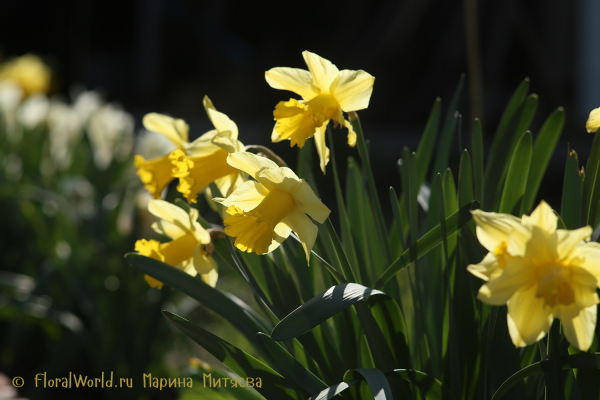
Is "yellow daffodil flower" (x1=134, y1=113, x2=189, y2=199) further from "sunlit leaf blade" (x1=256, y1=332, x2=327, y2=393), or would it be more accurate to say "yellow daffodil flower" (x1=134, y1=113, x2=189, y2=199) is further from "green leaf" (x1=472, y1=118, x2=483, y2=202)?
"green leaf" (x1=472, y1=118, x2=483, y2=202)

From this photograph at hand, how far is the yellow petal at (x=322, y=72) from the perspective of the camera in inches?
28.8

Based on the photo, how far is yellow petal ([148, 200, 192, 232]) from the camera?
0.81m

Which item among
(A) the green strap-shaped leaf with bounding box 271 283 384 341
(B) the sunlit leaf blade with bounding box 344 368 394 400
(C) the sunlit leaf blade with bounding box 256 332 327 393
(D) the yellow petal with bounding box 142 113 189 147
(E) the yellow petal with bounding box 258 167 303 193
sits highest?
(D) the yellow petal with bounding box 142 113 189 147

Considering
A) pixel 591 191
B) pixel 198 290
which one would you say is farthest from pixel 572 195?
pixel 198 290

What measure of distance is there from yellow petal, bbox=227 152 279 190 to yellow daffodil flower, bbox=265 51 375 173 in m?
0.11

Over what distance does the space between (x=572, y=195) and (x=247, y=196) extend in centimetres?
47

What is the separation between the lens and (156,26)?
6.95 metres

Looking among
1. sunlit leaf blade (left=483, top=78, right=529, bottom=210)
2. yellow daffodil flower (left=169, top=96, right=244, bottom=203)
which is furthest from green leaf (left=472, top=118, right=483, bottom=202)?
yellow daffodil flower (left=169, top=96, right=244, bottom=203)

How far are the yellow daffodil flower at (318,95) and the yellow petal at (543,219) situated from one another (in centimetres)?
→ 28

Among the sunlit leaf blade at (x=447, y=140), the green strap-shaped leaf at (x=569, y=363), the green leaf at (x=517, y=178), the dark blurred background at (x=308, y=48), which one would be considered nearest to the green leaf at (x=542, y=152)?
the green leaf at (x=517, y=178)

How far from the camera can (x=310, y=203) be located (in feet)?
2.10

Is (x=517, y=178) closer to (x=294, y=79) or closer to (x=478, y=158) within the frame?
(x=478, y=158)

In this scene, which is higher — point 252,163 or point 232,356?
point 252,163

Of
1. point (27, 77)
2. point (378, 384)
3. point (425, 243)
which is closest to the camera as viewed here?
point (378, 384)
